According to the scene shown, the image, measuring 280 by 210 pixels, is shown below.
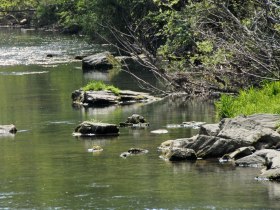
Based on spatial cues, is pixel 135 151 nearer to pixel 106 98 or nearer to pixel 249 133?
pixel 249 133

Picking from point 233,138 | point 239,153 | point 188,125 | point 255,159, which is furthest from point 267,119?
point 188,125

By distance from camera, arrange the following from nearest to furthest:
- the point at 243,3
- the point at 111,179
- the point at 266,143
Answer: the point at 111,179
the point at 266,143
the point at 243,3

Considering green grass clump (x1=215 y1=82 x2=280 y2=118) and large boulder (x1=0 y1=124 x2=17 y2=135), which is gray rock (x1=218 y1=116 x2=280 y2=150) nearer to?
green grass clump (x1=215 y1=82 x2=280 y2=118)

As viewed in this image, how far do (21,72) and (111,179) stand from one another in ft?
102

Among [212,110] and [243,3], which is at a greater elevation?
[243,3]

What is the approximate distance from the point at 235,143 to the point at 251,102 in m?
4.87

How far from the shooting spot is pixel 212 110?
101ft

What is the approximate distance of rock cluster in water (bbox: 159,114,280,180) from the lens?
20594mm

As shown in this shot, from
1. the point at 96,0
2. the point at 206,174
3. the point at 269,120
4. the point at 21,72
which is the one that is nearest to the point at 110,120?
the point at 269,120

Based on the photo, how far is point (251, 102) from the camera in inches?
1014

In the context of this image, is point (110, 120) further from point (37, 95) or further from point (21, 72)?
point (21, 72)

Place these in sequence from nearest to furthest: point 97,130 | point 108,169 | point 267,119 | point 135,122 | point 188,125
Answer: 1. point 108,169
2. point 267,119
3. point 97,130
4. point 188,125
5. point 135,122

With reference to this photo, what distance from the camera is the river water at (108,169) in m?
16.6

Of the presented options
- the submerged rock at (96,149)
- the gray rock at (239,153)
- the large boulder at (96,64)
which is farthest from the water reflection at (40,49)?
the gray rock at (239,153)
